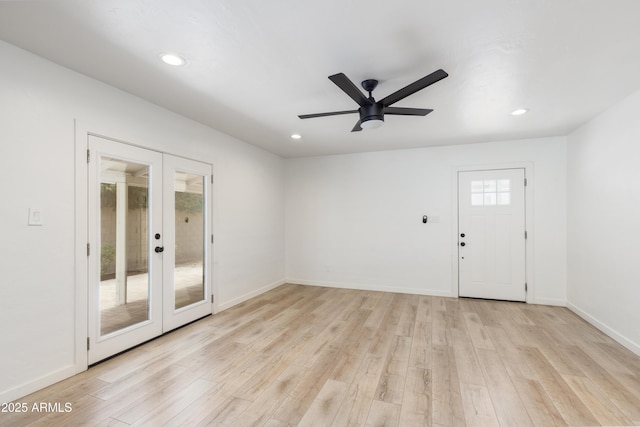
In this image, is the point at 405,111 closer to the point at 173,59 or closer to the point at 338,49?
the point at 338,49

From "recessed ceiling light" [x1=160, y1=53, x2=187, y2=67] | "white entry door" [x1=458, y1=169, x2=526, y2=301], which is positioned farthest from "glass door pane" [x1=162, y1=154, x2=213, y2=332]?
"white entry door" [x1=458, y1=169, x2=526, y2=301]

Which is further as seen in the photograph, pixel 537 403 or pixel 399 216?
pixel 399 216

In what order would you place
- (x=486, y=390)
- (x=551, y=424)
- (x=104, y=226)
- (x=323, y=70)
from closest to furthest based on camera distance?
1. (x=551, y=424)
2. (x=486, y=390)
3. (x=323, y=70)
4. (x=104, y=226)

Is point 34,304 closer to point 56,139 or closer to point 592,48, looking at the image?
point 56,139

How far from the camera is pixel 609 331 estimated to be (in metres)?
3.21

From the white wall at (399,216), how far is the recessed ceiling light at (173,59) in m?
3.65

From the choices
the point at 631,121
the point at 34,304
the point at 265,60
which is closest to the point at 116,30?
the point at 265,60

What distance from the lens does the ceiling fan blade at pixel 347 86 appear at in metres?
1.98

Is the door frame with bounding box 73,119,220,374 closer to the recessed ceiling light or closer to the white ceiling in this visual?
the white ceiling

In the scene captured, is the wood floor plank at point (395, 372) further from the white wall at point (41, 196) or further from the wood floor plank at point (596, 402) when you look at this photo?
the white wall at point (41, 196)

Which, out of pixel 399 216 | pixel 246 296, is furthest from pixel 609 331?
pixel 246 296

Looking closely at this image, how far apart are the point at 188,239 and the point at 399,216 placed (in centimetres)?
348

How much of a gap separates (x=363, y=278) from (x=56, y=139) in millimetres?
4651

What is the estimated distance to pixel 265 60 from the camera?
2252 mm
